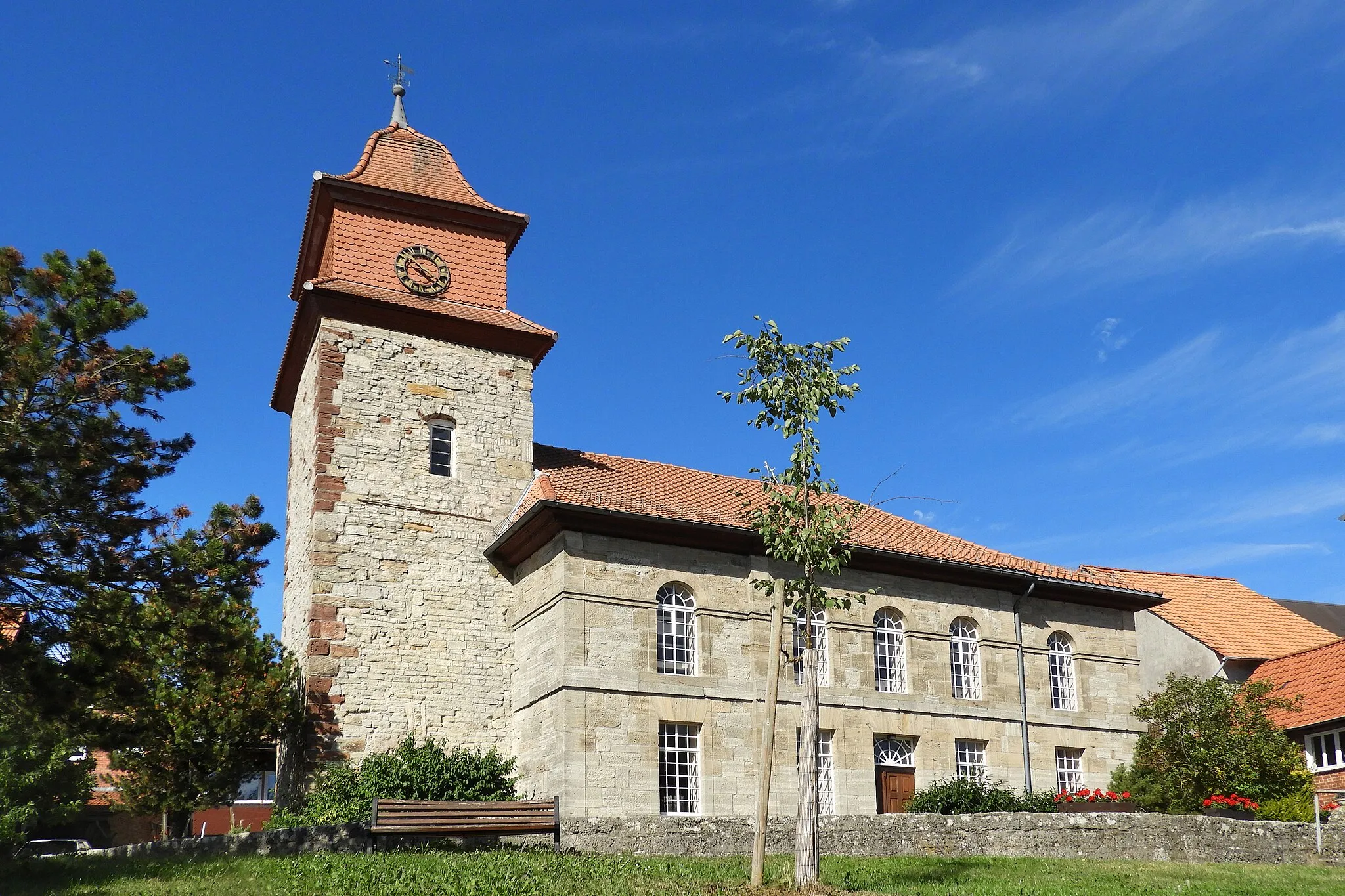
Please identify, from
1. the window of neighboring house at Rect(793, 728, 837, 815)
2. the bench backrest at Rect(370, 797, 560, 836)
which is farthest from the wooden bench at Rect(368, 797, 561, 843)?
the window of neighboring house at Rect(793, 728, 837, 815)

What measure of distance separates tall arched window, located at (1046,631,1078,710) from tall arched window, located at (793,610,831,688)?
5767 millimetres

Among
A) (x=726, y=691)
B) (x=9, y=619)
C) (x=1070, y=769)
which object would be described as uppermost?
(x=9, y=619)

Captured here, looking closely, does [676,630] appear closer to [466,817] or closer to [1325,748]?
[466,817]

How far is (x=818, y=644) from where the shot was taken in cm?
2367

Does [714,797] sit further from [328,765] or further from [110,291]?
[110,291]

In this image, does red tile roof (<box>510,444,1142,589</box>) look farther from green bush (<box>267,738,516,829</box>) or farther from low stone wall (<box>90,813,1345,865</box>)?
low stone wall (<box>90,813,1345,865</box>)

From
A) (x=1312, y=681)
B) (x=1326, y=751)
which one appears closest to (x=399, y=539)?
(x=1326, y=751)

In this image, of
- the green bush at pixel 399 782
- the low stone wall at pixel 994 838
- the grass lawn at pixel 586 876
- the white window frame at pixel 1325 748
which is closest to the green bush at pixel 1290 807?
the white window frame at pixel 1325 748

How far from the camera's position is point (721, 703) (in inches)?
852

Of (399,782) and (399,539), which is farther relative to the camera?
(399,539)

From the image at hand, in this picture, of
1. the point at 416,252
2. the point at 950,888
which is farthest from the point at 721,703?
the point at 416,252

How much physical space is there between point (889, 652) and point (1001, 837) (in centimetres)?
705

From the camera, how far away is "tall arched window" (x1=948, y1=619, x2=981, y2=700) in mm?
24969

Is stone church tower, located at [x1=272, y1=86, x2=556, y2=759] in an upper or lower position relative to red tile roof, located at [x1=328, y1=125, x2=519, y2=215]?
lower
